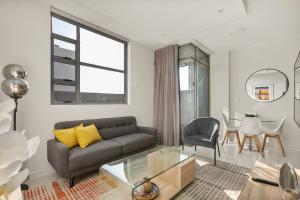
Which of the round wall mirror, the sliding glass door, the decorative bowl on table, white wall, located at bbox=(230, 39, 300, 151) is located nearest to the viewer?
the decorative bowl on table

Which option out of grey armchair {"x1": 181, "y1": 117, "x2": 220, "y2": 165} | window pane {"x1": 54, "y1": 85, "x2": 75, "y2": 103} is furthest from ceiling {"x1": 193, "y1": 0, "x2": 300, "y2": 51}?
window pane {"x1": 54, "y1": 85, "x2": 75, "y2": 103}

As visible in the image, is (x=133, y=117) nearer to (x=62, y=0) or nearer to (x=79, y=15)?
(x=79, y=15)

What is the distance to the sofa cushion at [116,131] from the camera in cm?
302

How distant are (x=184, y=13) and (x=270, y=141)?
3608 mm

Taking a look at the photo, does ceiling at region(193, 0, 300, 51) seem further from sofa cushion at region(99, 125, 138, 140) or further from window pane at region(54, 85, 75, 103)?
window pane at region(54, 85, 75, 103)

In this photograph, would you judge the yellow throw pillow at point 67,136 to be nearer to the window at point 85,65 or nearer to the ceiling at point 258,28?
the window at point 85,65

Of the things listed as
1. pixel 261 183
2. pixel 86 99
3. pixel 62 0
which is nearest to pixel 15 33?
pixel 62 0

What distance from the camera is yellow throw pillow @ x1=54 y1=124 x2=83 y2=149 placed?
2336mm

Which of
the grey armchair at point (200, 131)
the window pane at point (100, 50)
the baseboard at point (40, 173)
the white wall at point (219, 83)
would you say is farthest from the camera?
the white wall at point (219, 83)

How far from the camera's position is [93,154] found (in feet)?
7.36

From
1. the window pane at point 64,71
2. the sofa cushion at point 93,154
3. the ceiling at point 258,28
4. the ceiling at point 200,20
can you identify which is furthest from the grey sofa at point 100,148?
the ceiling at point 258,28

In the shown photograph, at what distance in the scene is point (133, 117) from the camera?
3.78 m

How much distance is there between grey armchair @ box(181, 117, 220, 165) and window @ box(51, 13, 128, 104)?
5.60 feet

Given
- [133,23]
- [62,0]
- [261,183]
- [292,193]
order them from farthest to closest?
[133,23]
[62,0]
[261,183]
[292,193]
